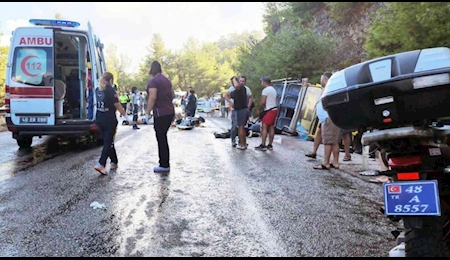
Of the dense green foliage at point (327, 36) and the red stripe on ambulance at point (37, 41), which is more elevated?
the dense green foliage at point (327, 36)

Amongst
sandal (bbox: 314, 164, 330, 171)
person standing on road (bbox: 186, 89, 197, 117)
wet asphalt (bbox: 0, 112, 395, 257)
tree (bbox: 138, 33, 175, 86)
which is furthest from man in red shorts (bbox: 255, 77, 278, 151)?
A: tree (bbox: 138, 33, 175, 86)

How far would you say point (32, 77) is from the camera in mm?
8523

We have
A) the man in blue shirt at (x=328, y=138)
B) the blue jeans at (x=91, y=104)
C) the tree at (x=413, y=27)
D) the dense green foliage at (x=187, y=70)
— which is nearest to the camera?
the man in blue shirt at (x=328, y=138)

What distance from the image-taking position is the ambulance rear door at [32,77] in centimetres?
838

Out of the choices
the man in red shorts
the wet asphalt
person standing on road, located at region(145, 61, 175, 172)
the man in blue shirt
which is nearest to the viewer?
the wet asphalt

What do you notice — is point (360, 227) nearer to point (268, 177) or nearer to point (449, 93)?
point (449, 93)

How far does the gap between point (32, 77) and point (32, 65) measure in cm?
25

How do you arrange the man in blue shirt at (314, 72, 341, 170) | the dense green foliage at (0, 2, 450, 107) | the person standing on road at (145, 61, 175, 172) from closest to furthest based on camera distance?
1. the person standing on road at (145, 61, 175, 172)
2. the man in blue shirt at (314, 72, 341, 170)
3. the dense green foliage at (0, 2, 450, 107)

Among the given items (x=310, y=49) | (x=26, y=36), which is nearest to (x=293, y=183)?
(x=26, y=36)

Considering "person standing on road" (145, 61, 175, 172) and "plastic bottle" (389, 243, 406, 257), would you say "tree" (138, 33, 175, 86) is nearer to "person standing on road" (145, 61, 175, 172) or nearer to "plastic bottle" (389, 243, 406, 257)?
"person standing on road" (145, 61, 175, 172)

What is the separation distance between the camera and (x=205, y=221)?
4.00 metres

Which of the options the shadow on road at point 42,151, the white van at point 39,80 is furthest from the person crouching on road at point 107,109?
the white van at point 39,80

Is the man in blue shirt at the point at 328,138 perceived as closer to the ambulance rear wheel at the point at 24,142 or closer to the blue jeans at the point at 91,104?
the blue jeans at the point at 91,104

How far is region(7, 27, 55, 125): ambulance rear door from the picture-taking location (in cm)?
838
